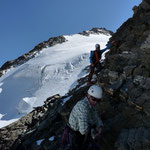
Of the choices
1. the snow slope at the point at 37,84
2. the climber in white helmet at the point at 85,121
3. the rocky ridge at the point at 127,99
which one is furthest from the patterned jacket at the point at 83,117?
the snow slope at the point at 37,84

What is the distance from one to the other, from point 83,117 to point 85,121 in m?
0.13

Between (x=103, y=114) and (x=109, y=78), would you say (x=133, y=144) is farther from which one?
(x=109, y=78)

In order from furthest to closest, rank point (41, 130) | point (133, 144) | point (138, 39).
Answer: point (41, 130) < point (138, 39) < point (133, 144)

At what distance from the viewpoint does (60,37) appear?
66.4 metres

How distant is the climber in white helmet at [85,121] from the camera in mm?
4406

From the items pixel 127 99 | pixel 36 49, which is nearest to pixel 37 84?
pixel 127 99

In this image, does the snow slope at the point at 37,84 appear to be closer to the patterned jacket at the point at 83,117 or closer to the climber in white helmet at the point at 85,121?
the climber in white helmet at the point at 85,121

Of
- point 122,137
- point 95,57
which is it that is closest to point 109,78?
point 95,57

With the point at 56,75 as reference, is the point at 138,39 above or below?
below

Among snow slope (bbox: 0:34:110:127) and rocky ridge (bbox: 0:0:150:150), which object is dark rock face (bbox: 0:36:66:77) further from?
rocky ridge (bbox: 0:0:150:150)

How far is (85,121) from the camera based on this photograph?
4383 mm

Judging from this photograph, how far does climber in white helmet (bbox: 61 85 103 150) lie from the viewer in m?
4.41

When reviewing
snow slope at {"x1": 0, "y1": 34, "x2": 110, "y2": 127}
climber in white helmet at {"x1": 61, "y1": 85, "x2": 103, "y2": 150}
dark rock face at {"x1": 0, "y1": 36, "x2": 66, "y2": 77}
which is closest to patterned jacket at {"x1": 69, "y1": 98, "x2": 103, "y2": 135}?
climber in white helmet at {"x1": 61, "y1": 85, "x2": 103, "y2": 150}

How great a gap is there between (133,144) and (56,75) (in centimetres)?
2979
